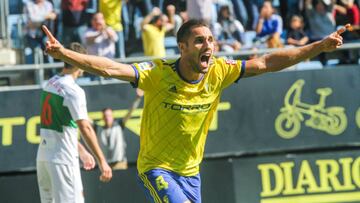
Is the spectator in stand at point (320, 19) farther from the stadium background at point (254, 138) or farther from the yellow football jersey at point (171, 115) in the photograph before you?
the yellow football jersey at point (171, 115)

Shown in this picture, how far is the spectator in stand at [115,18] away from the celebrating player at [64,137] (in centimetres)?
418

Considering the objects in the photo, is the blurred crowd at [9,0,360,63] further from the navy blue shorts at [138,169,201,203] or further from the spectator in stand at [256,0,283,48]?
the navy blue shorts at [138,169,201,203]

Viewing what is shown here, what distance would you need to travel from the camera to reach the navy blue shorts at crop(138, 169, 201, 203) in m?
6.81

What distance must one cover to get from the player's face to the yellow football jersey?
0.65 feet

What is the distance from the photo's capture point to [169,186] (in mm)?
6844

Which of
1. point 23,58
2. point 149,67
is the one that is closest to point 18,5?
point 23,58

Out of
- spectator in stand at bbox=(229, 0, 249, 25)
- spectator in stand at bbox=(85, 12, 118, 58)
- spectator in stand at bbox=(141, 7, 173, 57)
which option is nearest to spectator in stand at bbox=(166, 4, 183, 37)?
spectator in stand at bbox=(141, 7, 173, 57)

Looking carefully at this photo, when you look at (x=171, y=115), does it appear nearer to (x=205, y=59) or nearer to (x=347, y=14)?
(x=205, y=59)

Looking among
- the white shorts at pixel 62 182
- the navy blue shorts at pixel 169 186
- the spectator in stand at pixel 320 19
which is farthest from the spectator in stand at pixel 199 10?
the navy blue shorts at pixel 169 186

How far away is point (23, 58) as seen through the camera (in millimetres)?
13102

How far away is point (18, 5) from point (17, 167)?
10.6ft

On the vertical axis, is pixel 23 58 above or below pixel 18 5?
below

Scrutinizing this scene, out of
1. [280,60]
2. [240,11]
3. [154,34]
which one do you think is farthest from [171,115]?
[240,11]

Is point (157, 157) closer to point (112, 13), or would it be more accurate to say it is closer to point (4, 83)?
point (4, 83)
